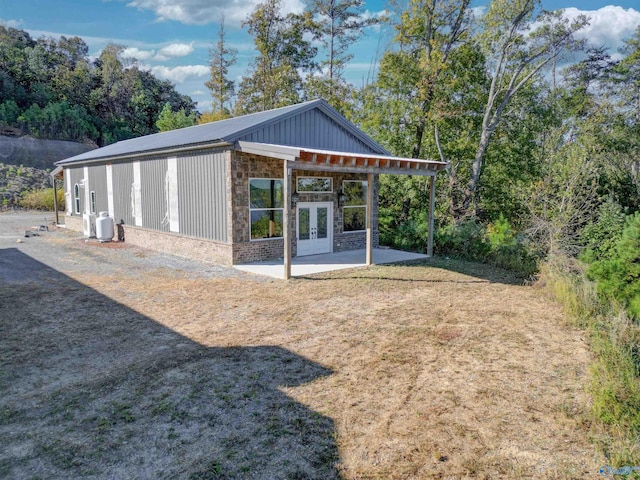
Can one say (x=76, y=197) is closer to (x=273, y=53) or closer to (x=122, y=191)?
(x=122, y=191)

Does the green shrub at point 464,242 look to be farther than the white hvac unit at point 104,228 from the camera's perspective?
No

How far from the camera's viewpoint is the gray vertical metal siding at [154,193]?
553 inches

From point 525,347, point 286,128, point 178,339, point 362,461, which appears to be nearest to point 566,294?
point 525,347

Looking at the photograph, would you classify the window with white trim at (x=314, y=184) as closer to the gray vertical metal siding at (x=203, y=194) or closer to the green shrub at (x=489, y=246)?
the gray vertical metal siding at (x=203, y=194)

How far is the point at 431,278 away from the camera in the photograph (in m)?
10.5

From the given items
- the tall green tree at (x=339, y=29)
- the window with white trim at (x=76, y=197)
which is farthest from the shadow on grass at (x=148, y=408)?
the tall green tree at (x=339, y=29)

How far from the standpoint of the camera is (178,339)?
20.1ft

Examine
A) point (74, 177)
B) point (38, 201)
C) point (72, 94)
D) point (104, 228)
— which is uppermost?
point (72, 94)

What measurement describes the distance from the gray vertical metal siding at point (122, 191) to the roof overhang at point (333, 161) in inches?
288

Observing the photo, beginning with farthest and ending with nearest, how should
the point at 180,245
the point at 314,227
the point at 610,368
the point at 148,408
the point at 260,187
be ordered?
the point at 180,245, the point at 314,227, the point at 260,187, the point at 610,368, the point at 148,408

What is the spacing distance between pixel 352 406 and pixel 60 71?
56.3 meters

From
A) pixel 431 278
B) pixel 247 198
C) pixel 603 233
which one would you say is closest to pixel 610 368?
pixel 431 278

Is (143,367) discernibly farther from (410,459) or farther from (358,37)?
(358,37)

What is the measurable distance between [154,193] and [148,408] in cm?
1162
